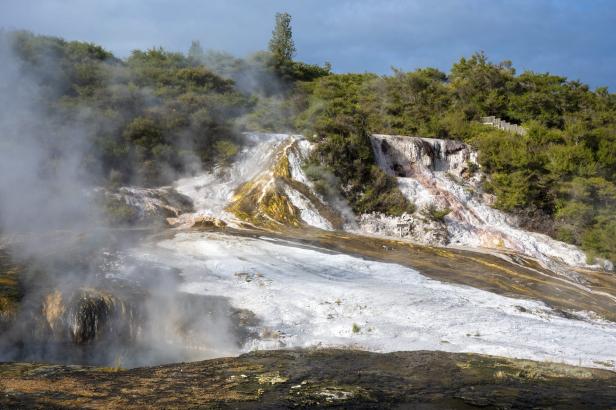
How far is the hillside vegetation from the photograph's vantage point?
1778cm

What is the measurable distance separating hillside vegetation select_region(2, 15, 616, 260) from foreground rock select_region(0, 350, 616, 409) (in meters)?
11.4

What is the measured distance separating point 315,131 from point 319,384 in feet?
49.5

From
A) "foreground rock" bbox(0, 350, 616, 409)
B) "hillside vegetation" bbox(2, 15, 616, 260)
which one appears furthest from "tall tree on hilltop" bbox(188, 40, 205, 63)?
"foreground rock" bbox(0, 350, 616, 409)

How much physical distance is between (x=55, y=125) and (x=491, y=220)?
50.9 ft

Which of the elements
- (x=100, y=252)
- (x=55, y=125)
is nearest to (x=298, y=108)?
(x=55, y=125)

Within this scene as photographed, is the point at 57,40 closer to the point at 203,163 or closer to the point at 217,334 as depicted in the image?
the point at 203,163

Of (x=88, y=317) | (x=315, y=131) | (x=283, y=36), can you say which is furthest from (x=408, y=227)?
(x=283, y=36)

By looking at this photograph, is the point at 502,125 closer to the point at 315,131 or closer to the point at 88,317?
the point at 315,131

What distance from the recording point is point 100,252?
10.9 metres

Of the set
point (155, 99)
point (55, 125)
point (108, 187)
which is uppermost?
point (155, 99)

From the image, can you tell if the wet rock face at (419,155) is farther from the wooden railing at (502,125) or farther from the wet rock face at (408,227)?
the wooden railing at (502,125)

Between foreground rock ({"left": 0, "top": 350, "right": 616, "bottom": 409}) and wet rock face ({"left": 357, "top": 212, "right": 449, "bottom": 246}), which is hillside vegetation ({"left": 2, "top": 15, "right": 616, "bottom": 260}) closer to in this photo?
wet rock face ({"left": 357, "top": 212, "right": 449, "bottom": 246})

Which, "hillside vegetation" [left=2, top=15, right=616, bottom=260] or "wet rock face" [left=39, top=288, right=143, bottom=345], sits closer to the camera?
"wet rock face" [left=39, top=288, right=143, bottom=345]

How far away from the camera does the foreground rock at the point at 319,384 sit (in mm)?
5266
